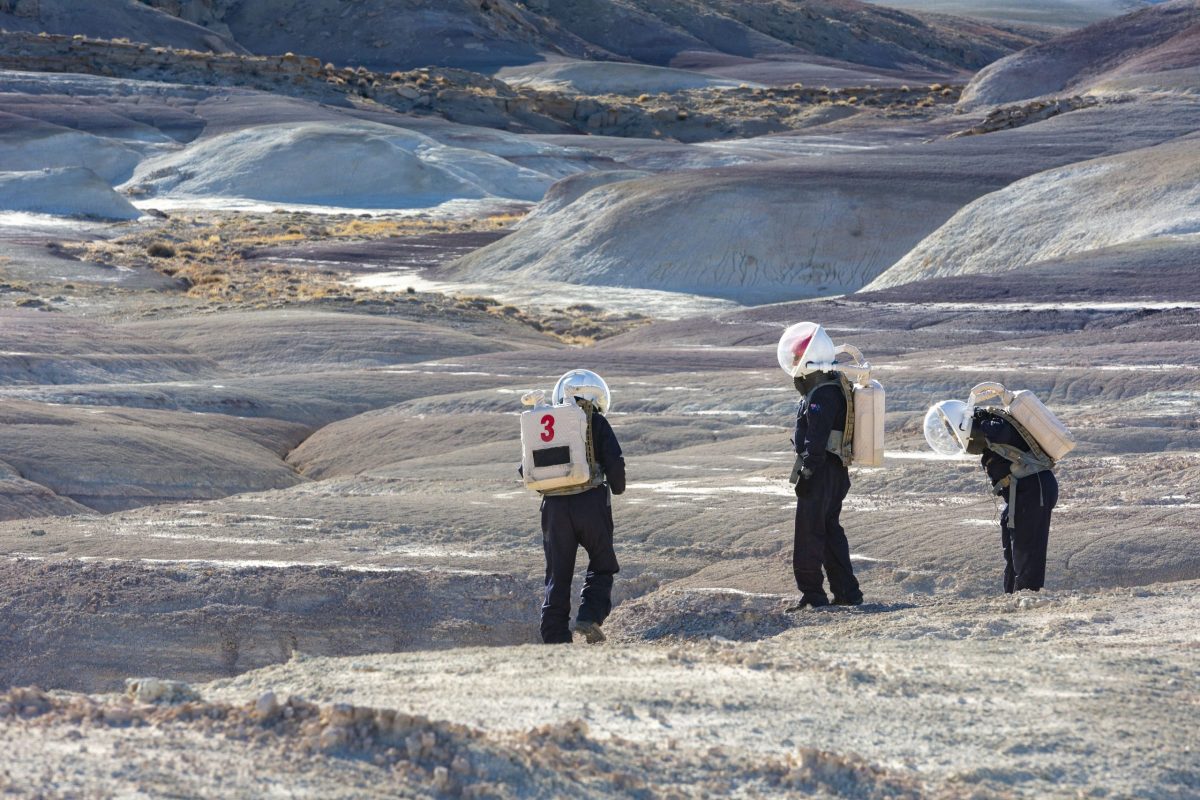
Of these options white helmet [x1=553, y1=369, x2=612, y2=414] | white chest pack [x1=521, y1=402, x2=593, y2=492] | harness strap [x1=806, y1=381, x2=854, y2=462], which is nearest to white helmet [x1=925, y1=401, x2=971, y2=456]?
harness strap [x1=806, y1=381, x2=854, y2=462]

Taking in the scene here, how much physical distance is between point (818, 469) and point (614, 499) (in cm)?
342

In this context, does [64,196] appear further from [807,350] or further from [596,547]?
[807,350]

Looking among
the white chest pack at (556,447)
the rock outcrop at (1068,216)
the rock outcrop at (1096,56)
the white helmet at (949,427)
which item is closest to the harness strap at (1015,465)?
the white helmet at (949,427)

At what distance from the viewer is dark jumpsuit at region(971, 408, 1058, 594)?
26.1ft

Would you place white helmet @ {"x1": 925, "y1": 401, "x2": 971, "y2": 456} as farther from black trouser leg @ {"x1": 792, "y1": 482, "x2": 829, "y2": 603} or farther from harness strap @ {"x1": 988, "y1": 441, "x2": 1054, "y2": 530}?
black trouser leg @ {"x1": 792, "y1": 482, "x2": 829, "y2": 603}

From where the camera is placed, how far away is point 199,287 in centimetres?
3038

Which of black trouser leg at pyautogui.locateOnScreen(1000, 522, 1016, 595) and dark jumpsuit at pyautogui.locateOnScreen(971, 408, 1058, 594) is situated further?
black trouser leg at pyautogui.locateOnScreen(1000, 522, 1016, 595)

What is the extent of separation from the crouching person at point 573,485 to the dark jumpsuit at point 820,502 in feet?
3.01

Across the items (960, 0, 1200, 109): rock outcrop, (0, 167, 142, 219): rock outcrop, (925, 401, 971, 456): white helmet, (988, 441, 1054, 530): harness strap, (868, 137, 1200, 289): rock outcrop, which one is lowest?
(988, 441, 1054, 530): harness strap

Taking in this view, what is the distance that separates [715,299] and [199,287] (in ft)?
32.7

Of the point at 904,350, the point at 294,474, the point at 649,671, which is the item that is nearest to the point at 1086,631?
the point at 649,671

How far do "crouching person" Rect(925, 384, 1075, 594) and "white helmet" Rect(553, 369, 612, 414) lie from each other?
178 cm

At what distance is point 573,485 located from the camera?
753cm

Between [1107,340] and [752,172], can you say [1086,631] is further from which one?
[752,172]
